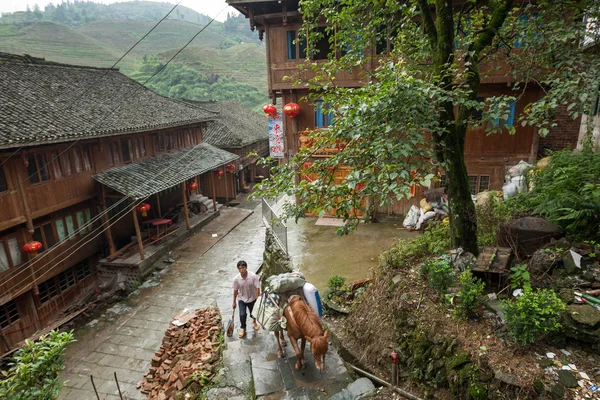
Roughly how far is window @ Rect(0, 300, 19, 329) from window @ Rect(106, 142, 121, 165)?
23.5 feet

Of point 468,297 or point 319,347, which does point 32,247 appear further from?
point 468,297

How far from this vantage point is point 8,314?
1262 cm

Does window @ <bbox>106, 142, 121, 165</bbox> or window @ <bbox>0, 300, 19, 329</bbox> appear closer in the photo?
window @ <bbox>0, 300, 19, 329</bbox>

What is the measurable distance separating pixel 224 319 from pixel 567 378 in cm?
809

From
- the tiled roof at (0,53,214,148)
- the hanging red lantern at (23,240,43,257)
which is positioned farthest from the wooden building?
the hanging red lantern at (23,240,43,257)

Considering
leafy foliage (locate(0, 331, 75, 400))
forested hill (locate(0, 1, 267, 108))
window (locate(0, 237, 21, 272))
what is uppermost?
forested hill (locate(0, 1, 267, 108))

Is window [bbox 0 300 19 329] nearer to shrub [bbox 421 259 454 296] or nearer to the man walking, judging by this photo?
the man walking

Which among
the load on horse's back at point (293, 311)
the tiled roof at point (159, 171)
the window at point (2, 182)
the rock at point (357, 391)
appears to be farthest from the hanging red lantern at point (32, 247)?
the rock at point (357, 391)

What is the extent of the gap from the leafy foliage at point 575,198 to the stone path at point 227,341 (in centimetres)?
498

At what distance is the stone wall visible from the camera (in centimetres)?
966

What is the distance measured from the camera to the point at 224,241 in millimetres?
19641

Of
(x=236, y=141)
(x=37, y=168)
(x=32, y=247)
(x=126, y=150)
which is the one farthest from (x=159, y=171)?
(x=236, y=141)

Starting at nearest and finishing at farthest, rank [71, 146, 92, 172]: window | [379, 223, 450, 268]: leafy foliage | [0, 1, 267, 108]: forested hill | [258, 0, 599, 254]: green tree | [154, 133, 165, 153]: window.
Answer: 1. [258, 0, 599, 254]: green tree
2. [379, 223, 450, 268]: leafy foliage
3. [71, 146, 92, 172]: window
4. [154, 133, 165, 153]: window
5. [0, 1, 267, 108]: forested hill

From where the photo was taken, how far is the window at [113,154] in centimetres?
1681
